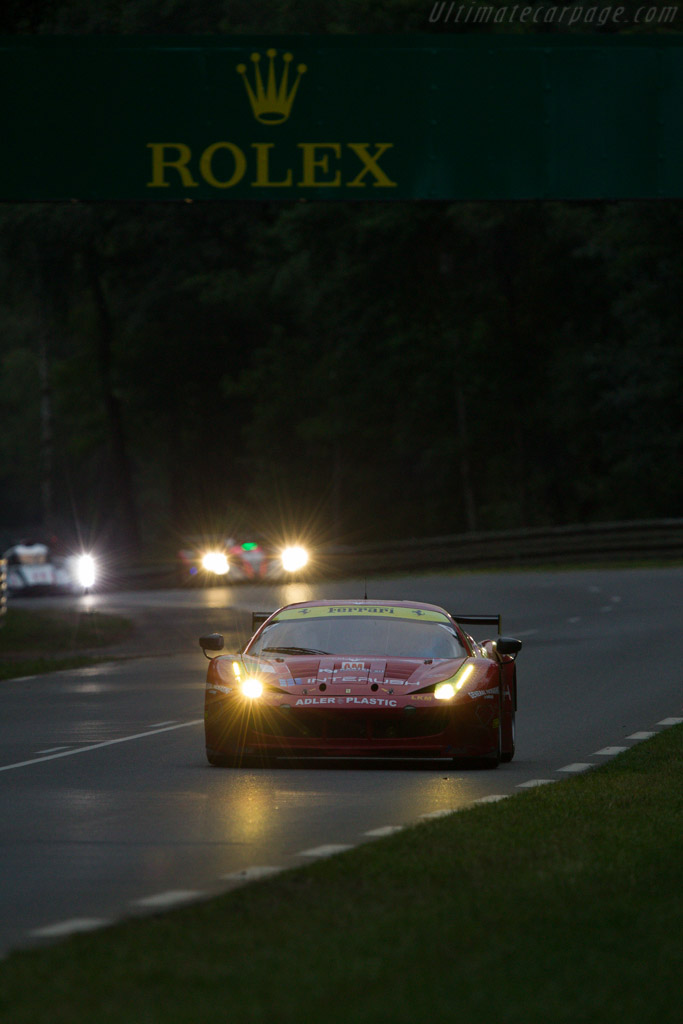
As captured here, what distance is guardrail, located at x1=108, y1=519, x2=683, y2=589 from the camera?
5403cm

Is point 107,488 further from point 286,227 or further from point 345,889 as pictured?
point 345,889

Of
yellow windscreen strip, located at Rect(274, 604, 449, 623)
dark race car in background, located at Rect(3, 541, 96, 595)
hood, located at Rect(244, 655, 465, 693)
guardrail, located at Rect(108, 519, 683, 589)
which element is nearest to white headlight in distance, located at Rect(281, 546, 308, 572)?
guardrail, located at Rect(108, 519, 683, 589)

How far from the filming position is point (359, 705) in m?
16.2

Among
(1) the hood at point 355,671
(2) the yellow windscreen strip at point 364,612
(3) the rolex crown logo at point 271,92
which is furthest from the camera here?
(3) the rolex crown logo at point 271,92

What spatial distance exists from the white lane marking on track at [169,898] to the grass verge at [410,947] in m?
0.27

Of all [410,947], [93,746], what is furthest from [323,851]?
[93,746]

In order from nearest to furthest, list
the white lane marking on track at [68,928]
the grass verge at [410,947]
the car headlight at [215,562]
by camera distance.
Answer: the grass verge at [410,947] → the white lane marking on track at [68,928] → the car headlight at [215,562]

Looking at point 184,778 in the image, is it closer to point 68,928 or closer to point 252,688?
point 252,688

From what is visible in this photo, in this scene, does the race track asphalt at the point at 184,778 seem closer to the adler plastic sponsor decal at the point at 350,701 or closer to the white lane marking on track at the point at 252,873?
the white lane marking on track at the point at 252,873

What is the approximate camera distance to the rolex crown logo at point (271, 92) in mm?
24328

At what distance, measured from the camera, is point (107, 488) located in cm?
13012
